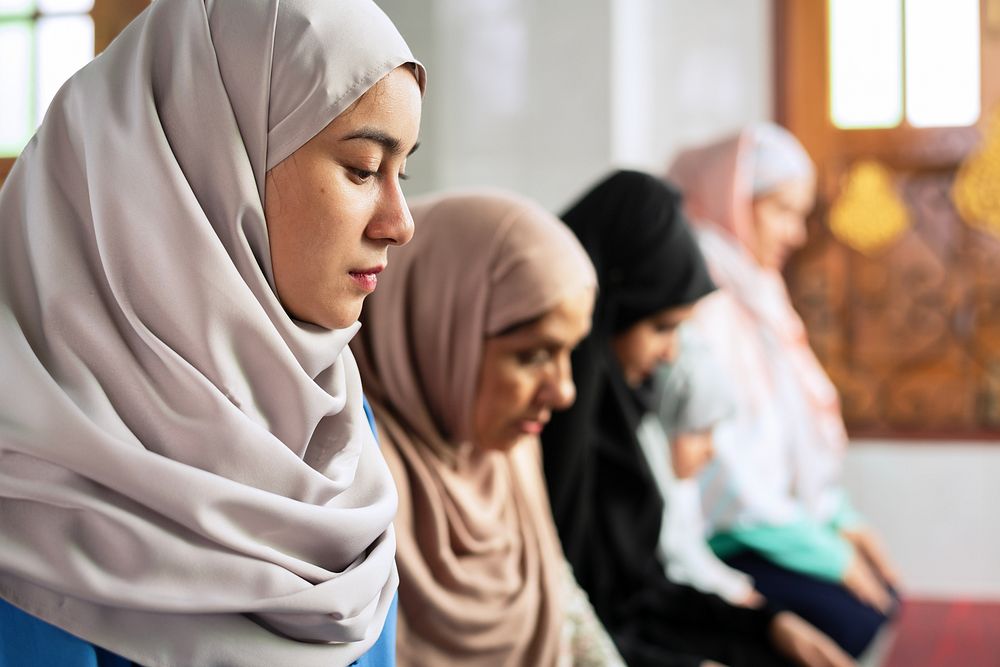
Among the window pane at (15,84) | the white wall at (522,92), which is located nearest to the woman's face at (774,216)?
the white wall at (522,92)

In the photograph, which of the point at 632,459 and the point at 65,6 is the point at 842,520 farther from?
the point at 65,6

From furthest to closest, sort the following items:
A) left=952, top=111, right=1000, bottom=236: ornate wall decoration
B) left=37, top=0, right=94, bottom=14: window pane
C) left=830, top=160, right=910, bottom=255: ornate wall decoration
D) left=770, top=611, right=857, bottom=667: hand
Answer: left=830, top=160, right=910, bottom=255: ornate wall decoration
left=952, top=111, right=1000, bottom=236: ornate wall decoration
left=37, top=0, right=94, bottom=14: window pane
left=770, top=611, right=857, bottom=667: hand

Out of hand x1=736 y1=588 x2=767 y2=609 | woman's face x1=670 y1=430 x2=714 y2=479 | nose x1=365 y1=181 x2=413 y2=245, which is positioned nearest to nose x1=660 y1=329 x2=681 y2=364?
woman's face x1=670 y1=430 x2=714 y2=479

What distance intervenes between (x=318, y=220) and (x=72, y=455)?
0.28 m

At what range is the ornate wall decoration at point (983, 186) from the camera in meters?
4.59

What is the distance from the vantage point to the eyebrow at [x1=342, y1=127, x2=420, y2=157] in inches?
43.0

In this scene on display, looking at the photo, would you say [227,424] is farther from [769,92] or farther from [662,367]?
[769,92]

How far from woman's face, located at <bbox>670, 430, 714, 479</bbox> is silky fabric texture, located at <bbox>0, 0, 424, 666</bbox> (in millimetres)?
1540

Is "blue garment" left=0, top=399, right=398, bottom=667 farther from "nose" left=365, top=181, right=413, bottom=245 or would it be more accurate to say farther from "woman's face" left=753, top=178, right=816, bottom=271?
"woman's face" left=753, top=178, right=816, bottom=271

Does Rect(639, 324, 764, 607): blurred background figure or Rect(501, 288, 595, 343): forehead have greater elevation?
Rect(501, 288, 595, 343): forehead

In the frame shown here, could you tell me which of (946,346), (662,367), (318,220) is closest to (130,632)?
(318,220)

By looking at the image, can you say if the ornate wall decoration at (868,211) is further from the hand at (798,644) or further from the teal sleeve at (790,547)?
the hand at (798,644)

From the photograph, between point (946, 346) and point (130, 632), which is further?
point (946, 346)

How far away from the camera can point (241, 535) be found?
1020mm
